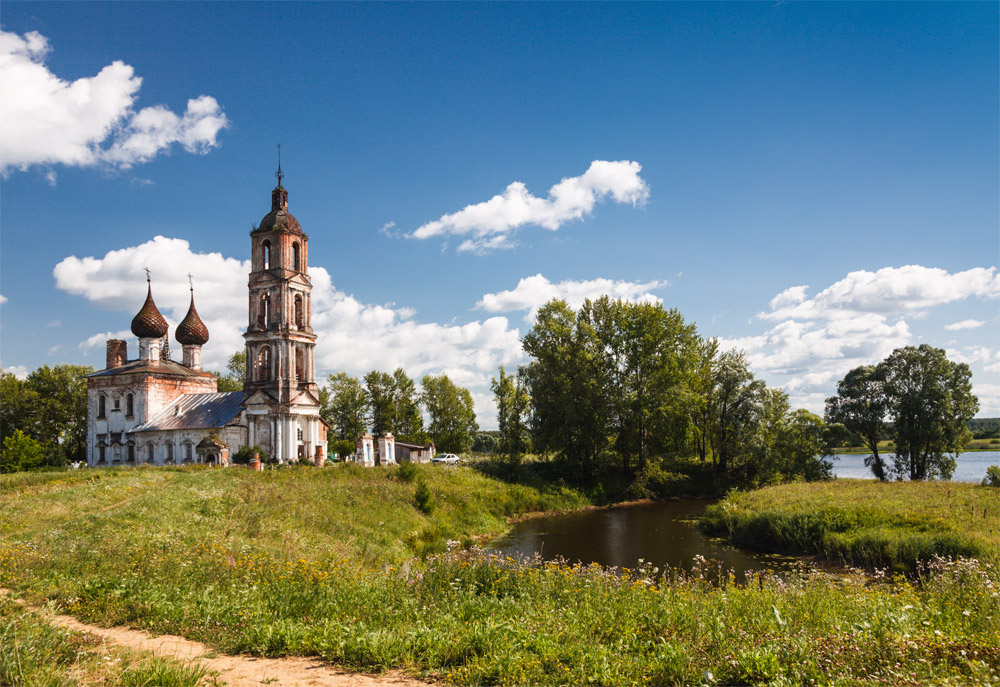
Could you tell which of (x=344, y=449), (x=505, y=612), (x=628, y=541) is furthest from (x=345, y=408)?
(x=505, y=612)

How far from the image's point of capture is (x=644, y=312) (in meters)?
41.8

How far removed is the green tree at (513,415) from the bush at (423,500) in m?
14.2

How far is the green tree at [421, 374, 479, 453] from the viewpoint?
69125 mm

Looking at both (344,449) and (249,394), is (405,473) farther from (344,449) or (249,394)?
(344,449)

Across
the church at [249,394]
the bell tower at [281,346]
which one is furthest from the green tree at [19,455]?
the bell tower at [281,346]

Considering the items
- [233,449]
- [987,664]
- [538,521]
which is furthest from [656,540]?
[233,449]

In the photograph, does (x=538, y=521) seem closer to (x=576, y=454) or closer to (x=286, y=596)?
(x=576, y=454)

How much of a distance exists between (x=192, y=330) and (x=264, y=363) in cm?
1141

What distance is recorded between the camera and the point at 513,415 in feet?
149

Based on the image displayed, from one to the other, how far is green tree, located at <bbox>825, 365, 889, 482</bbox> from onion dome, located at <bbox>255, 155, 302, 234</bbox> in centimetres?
4149

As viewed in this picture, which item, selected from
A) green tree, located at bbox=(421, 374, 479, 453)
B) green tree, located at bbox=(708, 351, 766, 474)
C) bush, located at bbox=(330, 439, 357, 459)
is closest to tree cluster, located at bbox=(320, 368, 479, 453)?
green tree, located at bbox=(421, 374, 479, 453)

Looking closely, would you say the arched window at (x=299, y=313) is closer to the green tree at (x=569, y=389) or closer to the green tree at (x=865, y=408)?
the green tree at (x=569, y=389)

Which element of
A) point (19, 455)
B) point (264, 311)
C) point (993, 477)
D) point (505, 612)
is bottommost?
point (993, 477)

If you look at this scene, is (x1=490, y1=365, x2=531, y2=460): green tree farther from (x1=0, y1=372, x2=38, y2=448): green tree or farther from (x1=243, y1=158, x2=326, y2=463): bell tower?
(x1=0, y1=372, x2=38, y2=448): green tree
